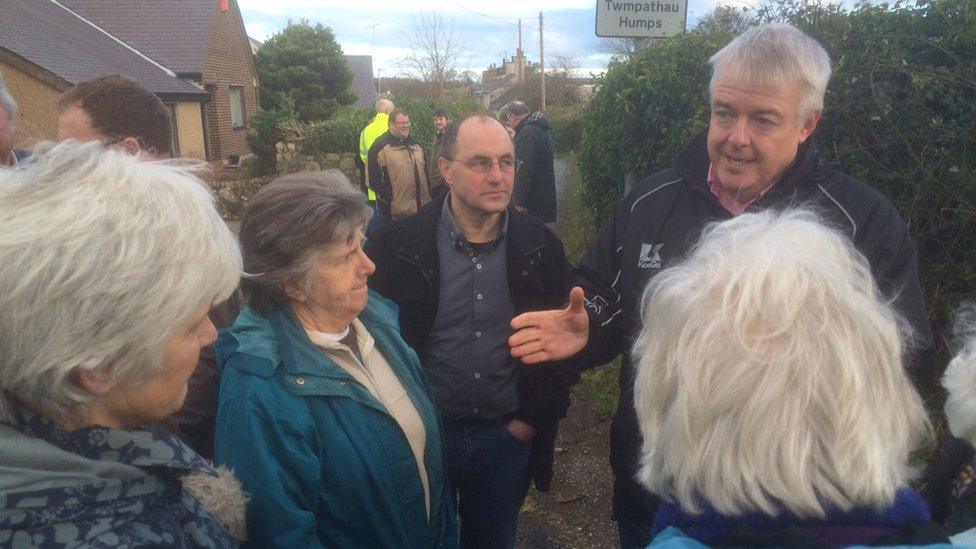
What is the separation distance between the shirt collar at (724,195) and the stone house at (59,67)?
875 cm

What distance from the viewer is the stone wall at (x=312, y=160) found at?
56.4 ft

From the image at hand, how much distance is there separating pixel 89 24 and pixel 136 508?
2748cm

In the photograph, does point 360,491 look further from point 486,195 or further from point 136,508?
point 486,195

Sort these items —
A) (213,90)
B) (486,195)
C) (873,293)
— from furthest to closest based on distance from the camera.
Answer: (213,90) → (486,195) → (873,293)

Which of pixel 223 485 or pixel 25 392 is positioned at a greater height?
pixel 25 392

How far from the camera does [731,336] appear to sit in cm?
111

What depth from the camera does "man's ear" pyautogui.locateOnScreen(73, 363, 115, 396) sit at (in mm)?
1157

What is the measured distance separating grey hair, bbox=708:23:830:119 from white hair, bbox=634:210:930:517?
41.4 inches

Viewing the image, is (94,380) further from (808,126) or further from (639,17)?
(639,17)

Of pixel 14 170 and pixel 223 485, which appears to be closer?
pixel 14 170

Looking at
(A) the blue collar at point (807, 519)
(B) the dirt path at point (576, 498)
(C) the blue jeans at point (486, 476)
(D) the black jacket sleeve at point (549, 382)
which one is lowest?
(B) the dirt path at point (576, 498)

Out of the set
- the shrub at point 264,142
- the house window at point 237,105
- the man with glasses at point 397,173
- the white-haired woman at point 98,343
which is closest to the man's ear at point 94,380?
the white-haired woman at point 98,343

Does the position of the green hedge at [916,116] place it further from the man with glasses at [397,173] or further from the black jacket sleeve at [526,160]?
the man with glasses at [397,173]

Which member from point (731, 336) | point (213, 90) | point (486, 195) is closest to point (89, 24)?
point (213, 90)
